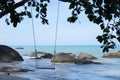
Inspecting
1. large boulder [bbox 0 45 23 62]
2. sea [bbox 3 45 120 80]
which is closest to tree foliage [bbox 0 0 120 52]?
sea [bbox 3 45 120 80]

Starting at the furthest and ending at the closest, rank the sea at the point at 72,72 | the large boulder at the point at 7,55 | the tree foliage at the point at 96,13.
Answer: the large boulder at the point at 7,55, the sea at the point at 72,72, the tree foliage at the point at 96,13

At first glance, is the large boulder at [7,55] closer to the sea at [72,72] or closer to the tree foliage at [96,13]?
the sea at [72,72]

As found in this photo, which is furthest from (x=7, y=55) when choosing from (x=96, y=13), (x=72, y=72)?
(x=96, y=13)

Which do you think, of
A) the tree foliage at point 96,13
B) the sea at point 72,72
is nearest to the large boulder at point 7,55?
the sea at point 72,72

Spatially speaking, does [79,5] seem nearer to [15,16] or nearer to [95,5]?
[95,5]

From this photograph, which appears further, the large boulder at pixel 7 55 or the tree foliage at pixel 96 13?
the large boulder at pixel 7 55

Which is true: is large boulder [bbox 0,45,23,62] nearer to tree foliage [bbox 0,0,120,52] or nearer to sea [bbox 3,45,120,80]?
sea [bbox 3,45,120,80]

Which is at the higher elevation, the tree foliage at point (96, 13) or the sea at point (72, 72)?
the tree foliage at point (96, 13)

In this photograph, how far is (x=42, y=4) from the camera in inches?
289

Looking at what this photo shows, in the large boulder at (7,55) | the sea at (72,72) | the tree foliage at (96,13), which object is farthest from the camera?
the large boulder at (7,55)

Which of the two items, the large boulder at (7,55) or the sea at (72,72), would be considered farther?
the large boulder at (7,55)

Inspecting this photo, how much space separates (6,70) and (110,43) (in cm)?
1982

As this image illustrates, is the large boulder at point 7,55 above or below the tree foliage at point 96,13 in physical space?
below

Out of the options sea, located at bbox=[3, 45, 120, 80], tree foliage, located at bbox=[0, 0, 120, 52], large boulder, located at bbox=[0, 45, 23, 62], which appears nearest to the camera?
tree foliage, located at bbox=[0, 0, 120, 52]
